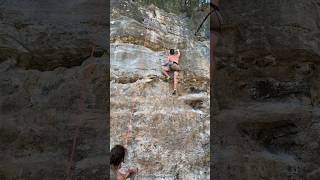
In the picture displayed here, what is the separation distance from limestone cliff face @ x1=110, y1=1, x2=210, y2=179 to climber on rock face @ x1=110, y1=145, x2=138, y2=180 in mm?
A: 50

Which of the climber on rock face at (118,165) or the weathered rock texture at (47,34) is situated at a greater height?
the weathered rock texture at (47,34)

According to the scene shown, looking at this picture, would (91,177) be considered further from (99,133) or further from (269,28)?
(269,28)

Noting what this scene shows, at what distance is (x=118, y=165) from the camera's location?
159 inches

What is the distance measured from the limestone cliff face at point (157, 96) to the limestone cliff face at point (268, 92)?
0.76 feet

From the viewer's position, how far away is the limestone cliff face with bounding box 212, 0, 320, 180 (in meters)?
3.90

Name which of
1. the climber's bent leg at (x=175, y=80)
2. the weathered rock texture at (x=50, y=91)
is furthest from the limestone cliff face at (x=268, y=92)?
the weathered rock texture at (x=50, y=91)

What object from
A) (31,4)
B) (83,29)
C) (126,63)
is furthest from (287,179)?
(31,4)

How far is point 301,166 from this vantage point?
3855 mm

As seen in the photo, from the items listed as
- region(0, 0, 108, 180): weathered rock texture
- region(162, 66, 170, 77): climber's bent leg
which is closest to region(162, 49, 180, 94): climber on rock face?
region(162, 66, 170, 77): climber's bent leg

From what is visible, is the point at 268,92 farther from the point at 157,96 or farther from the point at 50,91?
the point at 50,91

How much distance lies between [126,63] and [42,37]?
2.27 ft

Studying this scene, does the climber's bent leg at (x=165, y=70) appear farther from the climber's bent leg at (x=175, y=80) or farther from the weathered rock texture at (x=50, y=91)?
the weathered rock texture at (x=50, y=91)

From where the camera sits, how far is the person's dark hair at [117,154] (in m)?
4.03

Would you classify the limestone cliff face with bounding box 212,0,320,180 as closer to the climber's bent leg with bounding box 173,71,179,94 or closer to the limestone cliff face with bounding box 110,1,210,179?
the limestone cliff face with bounding box 110,1,210,179
